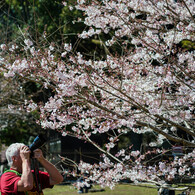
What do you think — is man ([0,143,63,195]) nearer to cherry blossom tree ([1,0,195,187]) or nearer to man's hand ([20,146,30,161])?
man's hand ([20,146,30,161])

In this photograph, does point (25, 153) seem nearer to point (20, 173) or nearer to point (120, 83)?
point (20, 173)

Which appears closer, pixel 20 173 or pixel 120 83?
pixel 20 173

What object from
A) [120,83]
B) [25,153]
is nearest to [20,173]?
[25,153]

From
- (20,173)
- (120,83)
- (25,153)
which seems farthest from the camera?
(120,83)

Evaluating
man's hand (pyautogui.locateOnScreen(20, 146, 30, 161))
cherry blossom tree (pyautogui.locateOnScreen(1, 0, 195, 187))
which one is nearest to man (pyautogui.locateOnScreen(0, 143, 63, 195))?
man's hand (pyautogui.locateOnScreen(20, 146, 30, 161))

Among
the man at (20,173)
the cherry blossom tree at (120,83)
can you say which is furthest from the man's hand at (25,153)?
the cherry blossom tree at (120,83)

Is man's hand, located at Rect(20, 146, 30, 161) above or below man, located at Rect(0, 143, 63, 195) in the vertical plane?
above

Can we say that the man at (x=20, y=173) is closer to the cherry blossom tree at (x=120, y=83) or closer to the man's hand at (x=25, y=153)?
the man's hand at (x=25, y=153)

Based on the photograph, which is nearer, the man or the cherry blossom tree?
the man

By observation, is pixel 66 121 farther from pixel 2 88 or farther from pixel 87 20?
pixel 2 88

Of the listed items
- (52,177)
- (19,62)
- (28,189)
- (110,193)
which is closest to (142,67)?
(19,62)

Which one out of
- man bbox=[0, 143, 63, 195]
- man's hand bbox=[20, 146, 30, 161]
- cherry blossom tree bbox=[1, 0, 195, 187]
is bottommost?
man bbox=[0, 143, 63, 195]

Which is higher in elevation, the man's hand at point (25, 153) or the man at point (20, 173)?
the man's hand at point (25, 153)

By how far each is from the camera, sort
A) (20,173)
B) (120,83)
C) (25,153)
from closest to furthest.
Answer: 1. (25,153)
2. (20,173)
3. (120,83)
